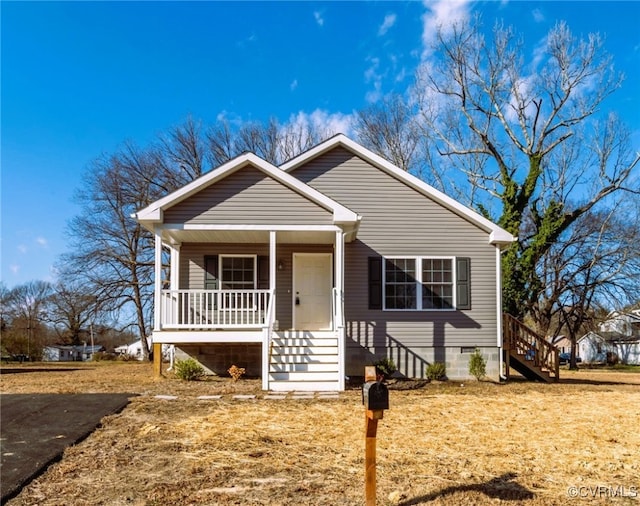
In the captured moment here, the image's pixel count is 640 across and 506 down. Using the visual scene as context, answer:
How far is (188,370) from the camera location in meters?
11.5

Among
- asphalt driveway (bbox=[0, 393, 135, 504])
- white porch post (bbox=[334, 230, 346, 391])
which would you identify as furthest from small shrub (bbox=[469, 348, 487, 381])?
asphalt driveway (bbox=[0, 393, 135, 504])

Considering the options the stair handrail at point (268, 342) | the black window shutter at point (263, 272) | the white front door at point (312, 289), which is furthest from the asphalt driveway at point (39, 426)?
the white front door at point (312, 289)

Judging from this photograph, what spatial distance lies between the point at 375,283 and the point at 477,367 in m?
3.10

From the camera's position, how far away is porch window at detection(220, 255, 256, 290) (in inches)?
506

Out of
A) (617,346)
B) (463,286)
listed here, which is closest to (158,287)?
(463,286)

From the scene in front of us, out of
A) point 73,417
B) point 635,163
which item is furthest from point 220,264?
point 635,163

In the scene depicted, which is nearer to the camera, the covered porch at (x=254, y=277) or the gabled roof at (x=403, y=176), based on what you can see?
the covered porch at (x=254, y=277)

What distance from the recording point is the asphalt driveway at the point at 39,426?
4.79 metres

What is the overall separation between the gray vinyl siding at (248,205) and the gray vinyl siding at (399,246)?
2223 mm

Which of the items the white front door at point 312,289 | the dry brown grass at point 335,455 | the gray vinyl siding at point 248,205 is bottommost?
the dry brown grass at point 335,455

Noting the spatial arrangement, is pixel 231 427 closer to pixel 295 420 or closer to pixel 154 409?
pixel 295 420

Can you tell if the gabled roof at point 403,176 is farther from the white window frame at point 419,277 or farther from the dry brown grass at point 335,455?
the dry brown grass at point 335,455

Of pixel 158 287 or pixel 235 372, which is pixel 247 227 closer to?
pixel 158 287

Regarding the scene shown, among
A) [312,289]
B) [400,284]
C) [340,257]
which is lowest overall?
[312,289]
